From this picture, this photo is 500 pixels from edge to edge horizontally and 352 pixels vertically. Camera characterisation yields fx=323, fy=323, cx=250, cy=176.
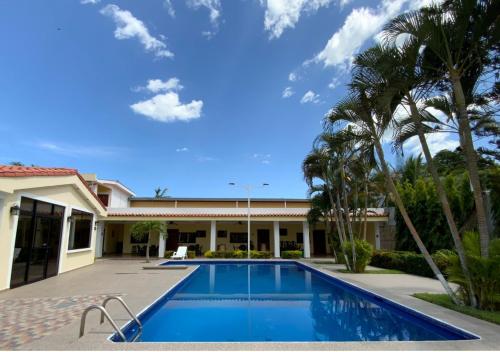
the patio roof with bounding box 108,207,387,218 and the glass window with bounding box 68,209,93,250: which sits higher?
the patio roof with bounding box 108,207,387,218

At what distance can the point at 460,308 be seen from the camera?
22.9 ft

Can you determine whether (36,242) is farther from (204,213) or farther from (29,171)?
(204,213)

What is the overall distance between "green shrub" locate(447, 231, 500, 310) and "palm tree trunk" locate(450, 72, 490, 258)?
7.8 inches

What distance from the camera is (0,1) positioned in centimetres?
1100

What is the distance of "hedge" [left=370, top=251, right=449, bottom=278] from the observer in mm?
12901

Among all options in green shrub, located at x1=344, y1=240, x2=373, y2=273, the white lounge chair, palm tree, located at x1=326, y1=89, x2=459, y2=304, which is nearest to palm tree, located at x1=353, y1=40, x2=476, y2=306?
palm tree, located at x1=326, y1=89, x2=459, y2=304

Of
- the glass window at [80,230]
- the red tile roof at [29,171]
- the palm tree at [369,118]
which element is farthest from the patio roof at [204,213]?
the palm tree at [369,118]

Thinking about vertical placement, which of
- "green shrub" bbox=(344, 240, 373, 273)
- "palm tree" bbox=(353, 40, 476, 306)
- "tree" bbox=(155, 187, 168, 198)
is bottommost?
"green shrub" bbox=(344, 240, 373, 273)

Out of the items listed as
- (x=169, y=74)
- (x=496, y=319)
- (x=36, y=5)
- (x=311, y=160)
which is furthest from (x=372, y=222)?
(x=36, y=5)

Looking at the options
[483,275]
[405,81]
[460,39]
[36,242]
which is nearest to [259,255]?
[36,242]

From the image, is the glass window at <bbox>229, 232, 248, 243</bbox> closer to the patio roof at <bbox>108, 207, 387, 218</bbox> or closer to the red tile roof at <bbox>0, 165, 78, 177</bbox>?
the patio roof at <bbox>108, 207, 387, 218</bbox>

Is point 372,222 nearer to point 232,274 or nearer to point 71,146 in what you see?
point 232,274

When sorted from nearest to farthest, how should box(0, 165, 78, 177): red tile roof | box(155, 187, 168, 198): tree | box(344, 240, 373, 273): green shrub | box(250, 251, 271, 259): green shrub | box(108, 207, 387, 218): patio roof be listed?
box(0, 165, 78, 177): red tile roof → box(344, 240, 373, 273): green shrub → box(250, 251, 271, 259): green shrub → box(108, 207, 387, 218): patio roof → box(155, 187, 168, 198): tree

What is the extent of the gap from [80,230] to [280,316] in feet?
39.3
